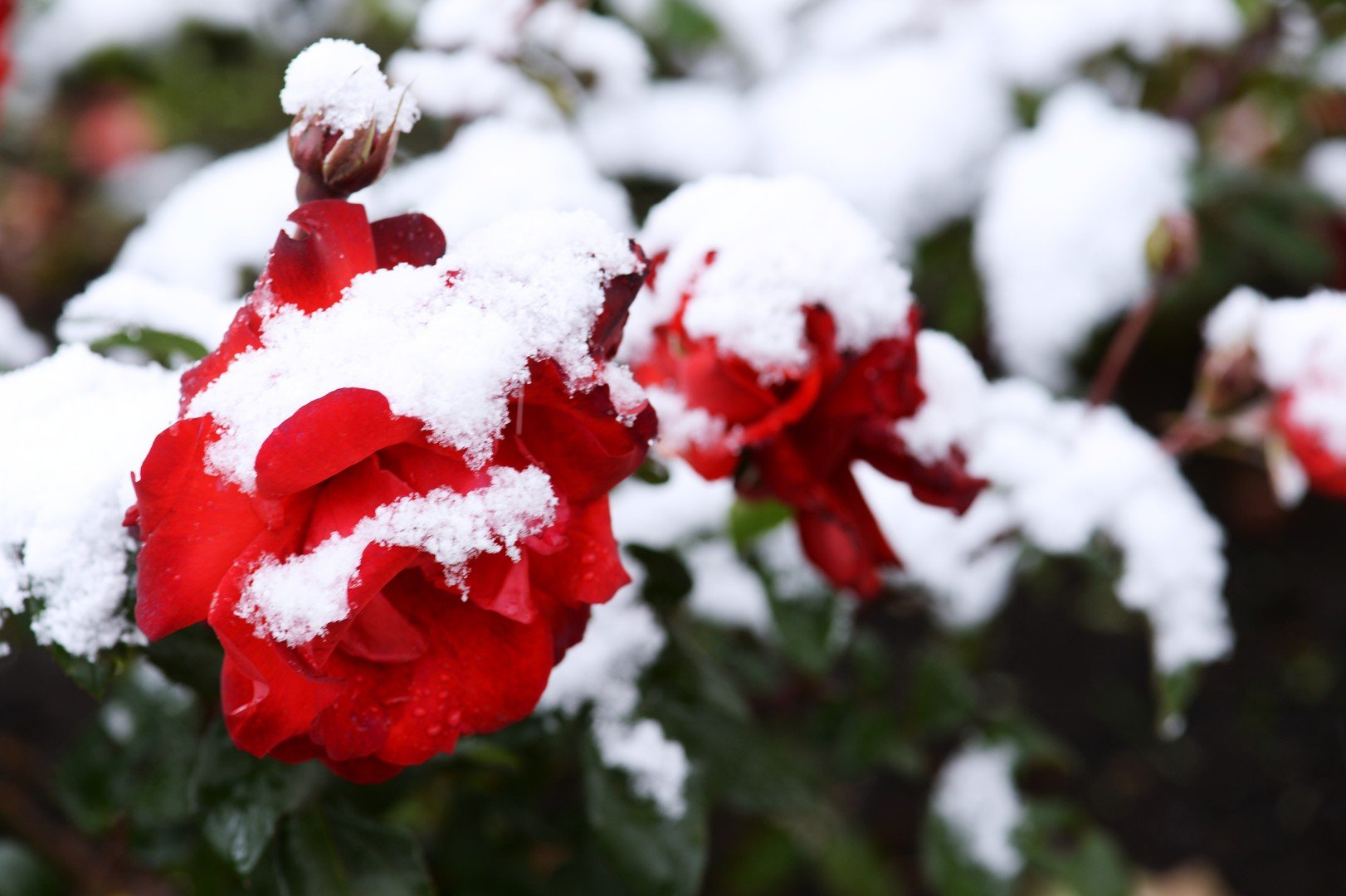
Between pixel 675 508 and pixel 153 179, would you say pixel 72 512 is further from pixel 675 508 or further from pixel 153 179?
pixel 153 179

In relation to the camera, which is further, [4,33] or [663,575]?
[4,33]

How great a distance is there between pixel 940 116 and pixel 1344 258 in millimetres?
586

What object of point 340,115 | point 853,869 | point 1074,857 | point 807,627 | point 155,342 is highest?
point 340,115

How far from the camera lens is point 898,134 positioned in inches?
42.7

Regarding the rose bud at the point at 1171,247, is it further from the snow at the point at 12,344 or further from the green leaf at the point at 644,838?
the snow at the point at 12,344

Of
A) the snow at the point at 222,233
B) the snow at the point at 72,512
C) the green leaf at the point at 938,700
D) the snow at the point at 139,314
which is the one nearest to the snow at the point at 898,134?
the green leaf at the point at 938,700

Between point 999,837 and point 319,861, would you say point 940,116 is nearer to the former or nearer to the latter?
point 999,837

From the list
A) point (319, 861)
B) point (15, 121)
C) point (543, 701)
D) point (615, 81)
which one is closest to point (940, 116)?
point (615, 81)

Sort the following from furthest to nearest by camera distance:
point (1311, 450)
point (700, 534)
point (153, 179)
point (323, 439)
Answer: point (153, 179) → point (700, 534) → point (1311, 450) → point (323, 439)

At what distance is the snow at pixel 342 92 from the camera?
1.34 ft

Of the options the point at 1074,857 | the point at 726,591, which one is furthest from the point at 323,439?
the point at 1074,857

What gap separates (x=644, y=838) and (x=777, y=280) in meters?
0.31


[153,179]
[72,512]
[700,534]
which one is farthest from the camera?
[153,179]

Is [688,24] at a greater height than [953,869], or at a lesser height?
greater
